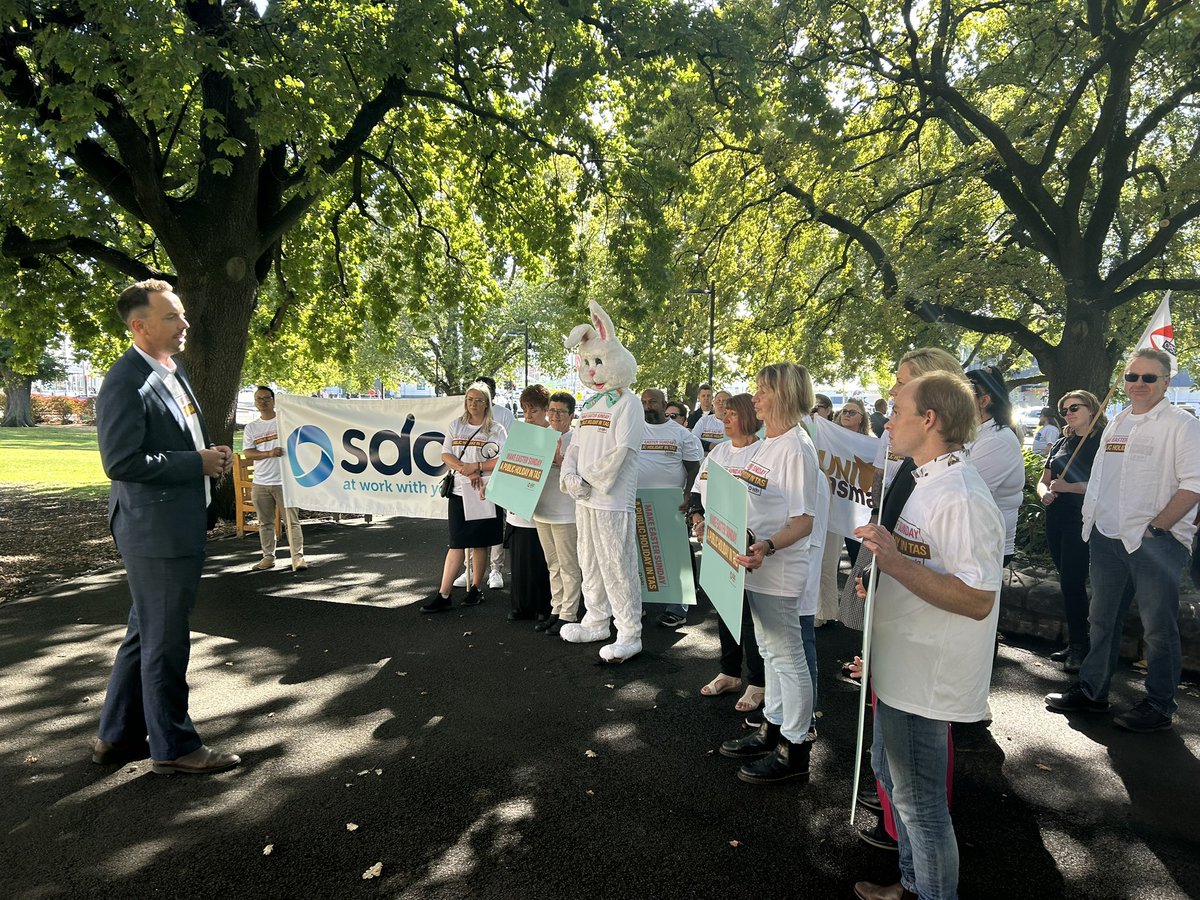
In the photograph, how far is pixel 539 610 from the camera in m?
6.32

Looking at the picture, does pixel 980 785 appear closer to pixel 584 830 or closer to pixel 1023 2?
pixel 584 830

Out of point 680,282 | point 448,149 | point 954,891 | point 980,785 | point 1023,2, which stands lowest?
point 980,785

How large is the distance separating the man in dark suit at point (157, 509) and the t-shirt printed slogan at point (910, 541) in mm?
3001

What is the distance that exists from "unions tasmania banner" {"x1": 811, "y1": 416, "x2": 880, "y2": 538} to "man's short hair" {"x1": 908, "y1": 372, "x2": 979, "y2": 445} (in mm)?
3594

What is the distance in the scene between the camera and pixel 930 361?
2.98m

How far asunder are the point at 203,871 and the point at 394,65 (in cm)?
812

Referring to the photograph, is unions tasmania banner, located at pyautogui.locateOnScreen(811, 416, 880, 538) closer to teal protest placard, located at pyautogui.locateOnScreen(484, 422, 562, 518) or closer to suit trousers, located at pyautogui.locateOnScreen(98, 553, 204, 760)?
teal protest placard, located at pyautogui.locateOnScreen(484, 422, 562, 518)

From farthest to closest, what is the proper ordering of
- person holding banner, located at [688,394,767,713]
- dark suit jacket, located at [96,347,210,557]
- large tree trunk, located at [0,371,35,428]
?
large tree trunk, located at [0,371,35,428]
person holding banner, located at [688,394,767,713]
dark suit jacket, located at [96,347,210,557]

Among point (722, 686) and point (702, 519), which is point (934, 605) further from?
point (722, 686)

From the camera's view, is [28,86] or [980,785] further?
[28,86]

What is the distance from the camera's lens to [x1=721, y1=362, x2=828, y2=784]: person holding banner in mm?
3406

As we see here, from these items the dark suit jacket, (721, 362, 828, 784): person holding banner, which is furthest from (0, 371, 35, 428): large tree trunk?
(721, 362, 828, 784): person holding banner

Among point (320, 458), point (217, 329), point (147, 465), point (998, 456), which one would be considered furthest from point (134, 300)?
point (217, 329)

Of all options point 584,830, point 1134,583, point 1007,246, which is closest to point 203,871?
point 584,830
